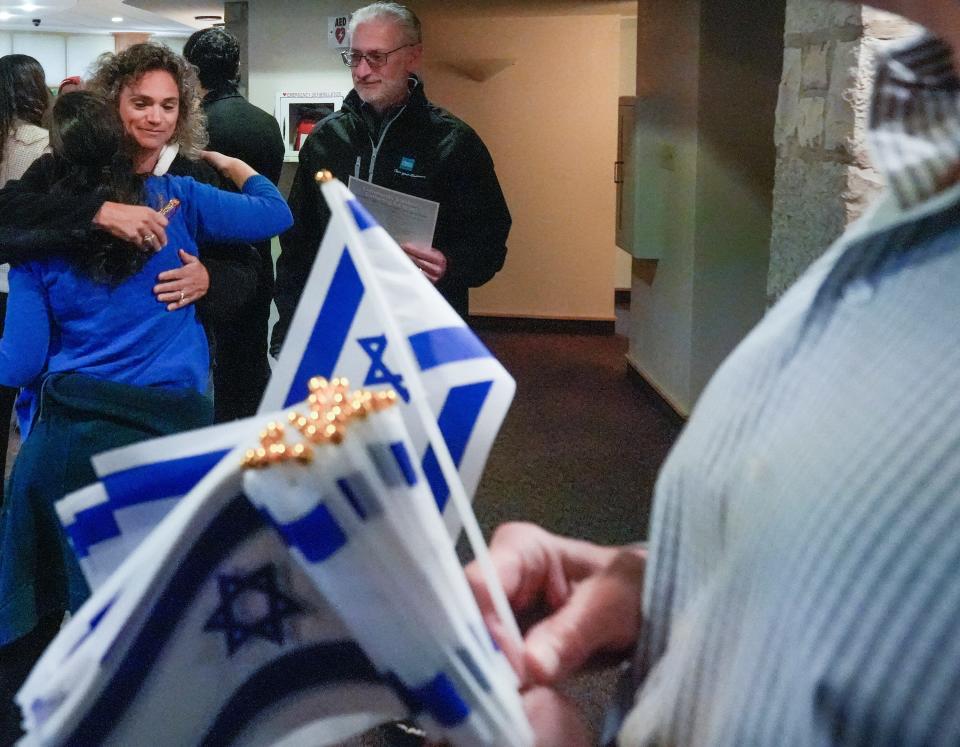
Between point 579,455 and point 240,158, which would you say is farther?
point 579,455

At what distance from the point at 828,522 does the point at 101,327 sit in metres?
1.85

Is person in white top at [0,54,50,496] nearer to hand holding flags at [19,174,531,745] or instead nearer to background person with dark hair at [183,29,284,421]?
background person with dark hair at [183,29,284,421]

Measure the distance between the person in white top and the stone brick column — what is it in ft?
7.83

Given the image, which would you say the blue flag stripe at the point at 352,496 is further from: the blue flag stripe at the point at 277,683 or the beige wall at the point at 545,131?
the beige wall at the point at 545,131

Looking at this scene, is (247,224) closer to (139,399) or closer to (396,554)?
(139,399)

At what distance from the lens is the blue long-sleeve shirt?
6.70 ft

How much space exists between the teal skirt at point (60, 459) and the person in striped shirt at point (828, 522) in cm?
157

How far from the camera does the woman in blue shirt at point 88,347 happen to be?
204 cm

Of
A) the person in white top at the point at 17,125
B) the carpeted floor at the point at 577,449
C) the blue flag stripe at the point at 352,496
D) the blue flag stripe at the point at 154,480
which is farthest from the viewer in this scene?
the carpeted floor at the point at 577,449

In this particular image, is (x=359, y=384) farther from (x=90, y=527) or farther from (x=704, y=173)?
(x=704, y=173)

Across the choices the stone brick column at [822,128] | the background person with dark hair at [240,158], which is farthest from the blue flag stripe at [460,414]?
the background person with dark hair at [240,158]

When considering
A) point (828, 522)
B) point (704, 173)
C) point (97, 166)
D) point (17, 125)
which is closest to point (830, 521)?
point (828, 522)

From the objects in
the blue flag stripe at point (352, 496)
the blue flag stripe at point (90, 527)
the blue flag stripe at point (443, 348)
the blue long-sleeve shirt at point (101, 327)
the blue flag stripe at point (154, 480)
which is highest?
the blue flag stripe at point (443, 348)

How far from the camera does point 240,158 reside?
3.27 metres
